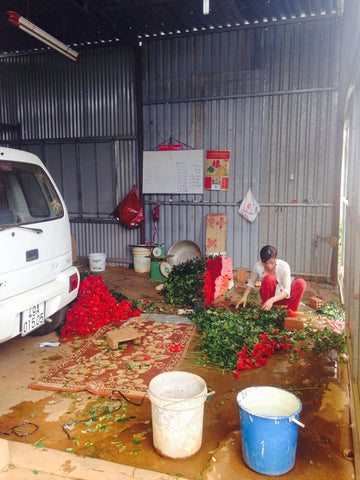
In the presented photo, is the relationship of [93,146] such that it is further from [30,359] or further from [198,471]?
[198,471]

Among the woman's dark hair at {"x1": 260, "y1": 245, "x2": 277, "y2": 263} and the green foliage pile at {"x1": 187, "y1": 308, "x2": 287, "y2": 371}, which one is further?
the woman's dark hair at {"x1": 260, "y1": 245, "x2": 277, "y2": 263}

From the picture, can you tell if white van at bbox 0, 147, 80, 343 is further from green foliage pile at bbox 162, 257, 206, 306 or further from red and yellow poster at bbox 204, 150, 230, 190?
red and yellow poster at bbox 204, 150, 230, 190

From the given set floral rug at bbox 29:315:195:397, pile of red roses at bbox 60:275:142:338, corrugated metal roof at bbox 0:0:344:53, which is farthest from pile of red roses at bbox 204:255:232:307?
corrugated metal roof at bbox 0:0:344:53

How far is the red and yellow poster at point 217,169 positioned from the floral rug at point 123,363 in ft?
14.2

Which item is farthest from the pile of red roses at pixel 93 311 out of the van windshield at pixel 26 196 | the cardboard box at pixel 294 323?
the cardboard box at pixel 294 323

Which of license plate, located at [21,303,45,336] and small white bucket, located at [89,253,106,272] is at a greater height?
license plate, located at [21,303,45,336]

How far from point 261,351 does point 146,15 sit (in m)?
7.54

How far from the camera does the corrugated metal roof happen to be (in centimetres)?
821

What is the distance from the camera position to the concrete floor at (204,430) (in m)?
3.25

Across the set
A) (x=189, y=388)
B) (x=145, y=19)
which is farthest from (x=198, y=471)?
(x=145, y=19)

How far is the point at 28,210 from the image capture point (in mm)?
5188

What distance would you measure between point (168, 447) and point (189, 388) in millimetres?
490

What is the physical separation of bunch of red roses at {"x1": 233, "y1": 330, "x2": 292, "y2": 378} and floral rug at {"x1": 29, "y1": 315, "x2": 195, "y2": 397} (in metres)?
0.80

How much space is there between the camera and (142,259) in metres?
10.4
